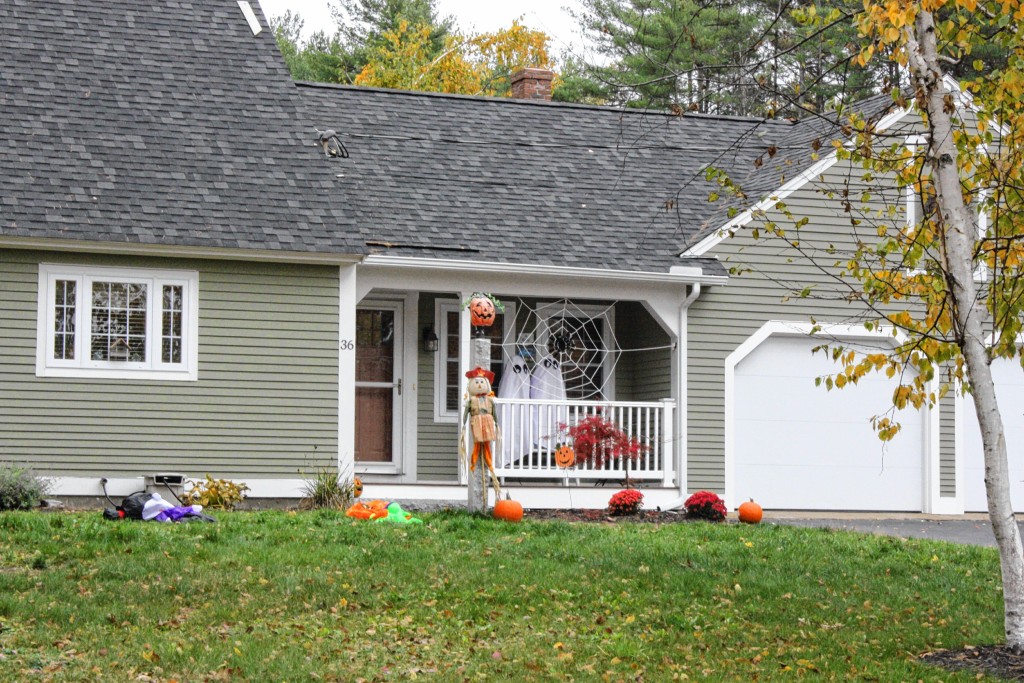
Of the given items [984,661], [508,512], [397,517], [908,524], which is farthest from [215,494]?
[984,661]

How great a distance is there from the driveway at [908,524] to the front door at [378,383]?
459 centimetres

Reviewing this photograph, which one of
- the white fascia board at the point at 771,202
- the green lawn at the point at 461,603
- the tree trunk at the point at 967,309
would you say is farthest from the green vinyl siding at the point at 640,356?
the tree trunk at the point at 967,309

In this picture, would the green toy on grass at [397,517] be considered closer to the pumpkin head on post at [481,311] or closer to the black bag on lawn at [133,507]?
the black bag on lawn at [133,507]

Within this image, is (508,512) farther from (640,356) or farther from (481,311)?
(640,356)

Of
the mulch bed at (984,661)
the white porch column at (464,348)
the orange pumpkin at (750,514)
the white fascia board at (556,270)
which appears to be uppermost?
the white fascia board at (556,270)

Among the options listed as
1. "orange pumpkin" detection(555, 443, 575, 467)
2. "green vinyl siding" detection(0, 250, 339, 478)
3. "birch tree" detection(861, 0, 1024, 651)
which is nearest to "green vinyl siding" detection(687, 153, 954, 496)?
"orange pumpkin" detection(555, 443, 575, 467)

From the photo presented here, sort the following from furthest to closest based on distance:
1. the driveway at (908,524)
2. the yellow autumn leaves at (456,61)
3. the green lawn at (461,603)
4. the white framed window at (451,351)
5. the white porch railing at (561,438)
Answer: the yellow autumn leaves at (456,61)
the white framed window at (451,351)
the white porch railing at (561,438)
the driveway at (908,524)
the green lawn at (461,603)

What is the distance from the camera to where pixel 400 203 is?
1566 cm

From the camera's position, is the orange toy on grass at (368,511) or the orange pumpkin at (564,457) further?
the orange pumpkin at (564,457)

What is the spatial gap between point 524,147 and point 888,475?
6160mm

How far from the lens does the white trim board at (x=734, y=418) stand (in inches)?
622

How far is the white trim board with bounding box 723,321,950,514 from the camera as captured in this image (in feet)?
51.8

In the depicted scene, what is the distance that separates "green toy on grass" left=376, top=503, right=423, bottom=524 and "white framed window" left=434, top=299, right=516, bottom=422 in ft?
13.7

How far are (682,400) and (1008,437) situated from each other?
4.59 m
